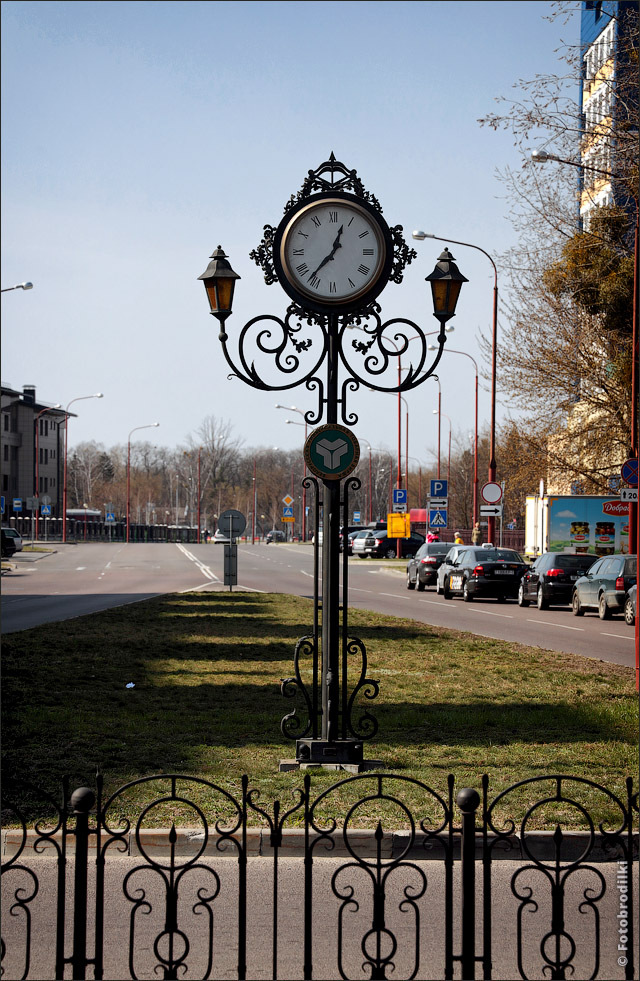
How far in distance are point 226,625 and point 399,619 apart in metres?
3.97

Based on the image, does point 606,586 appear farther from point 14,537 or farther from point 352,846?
point 14,537

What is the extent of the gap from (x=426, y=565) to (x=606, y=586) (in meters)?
12.4

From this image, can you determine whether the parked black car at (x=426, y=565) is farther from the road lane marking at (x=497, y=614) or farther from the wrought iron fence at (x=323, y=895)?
the wrought iron fence at (x=323, y=895)

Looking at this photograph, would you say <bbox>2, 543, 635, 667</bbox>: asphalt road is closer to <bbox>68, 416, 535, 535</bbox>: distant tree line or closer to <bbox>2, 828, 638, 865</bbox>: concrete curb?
<bbox>2, 828, 638, 865</bbox>: concrete curb

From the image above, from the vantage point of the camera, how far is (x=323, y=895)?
5.79 metres

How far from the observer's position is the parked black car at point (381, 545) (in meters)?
64.7

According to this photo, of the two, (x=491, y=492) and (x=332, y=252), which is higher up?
(x=332, y=252)

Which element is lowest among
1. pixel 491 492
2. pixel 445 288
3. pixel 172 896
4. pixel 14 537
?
pixel 172 896

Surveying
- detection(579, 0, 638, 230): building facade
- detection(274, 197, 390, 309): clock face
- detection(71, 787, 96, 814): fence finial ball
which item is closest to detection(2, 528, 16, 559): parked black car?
detection(579, 0, 638, 230): building facade

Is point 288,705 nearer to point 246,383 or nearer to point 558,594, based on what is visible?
point 246,383

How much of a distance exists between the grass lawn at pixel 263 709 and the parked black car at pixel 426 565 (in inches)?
699

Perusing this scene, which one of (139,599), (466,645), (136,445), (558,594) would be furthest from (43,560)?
(136,445)

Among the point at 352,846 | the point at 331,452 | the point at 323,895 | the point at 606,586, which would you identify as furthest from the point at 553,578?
the point at 323,895

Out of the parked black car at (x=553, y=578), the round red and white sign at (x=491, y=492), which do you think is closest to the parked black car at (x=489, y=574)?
the parked black car at (x=553, y=578)
